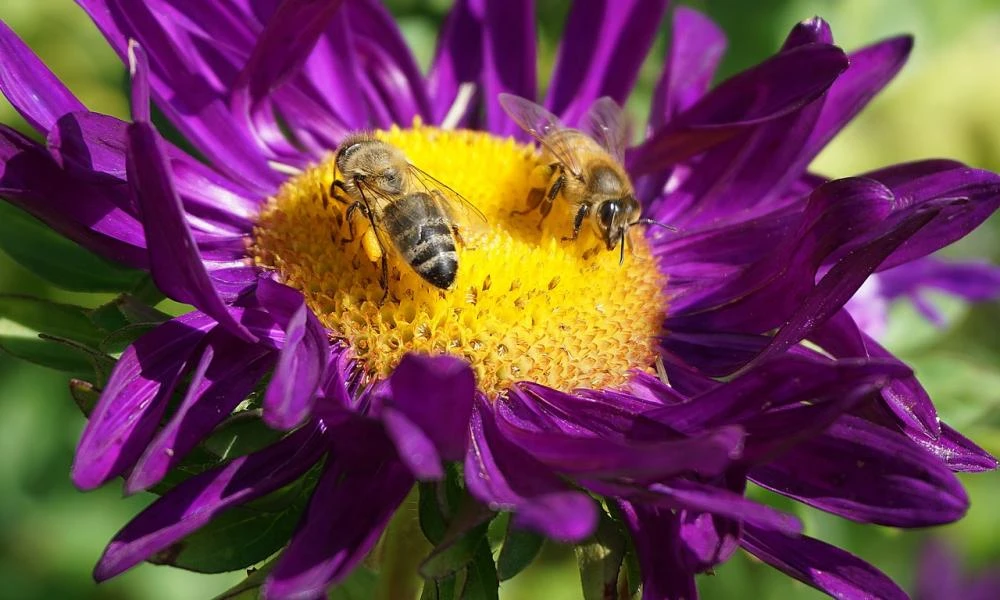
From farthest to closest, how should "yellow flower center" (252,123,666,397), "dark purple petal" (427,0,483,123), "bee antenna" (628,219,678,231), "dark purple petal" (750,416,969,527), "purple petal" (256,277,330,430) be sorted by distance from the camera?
"dark purple petal" (427,0,483,123) → "bee antenna" (628,219,678,231) → "yellow flower center" (252,123,666,397) → "dark purple petal" (750,416,969,527) → "purple petal" (256,277,330,430)

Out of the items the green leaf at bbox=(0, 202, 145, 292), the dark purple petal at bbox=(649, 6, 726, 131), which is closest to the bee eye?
the dark purple petal at bbox=(649, 6, 726, 131)

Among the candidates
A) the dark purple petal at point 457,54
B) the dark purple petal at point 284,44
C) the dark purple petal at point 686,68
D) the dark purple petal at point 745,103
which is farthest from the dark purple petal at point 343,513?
the dark purple petal at point 457,54

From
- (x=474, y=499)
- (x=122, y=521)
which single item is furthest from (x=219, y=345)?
(x=122, y=521)

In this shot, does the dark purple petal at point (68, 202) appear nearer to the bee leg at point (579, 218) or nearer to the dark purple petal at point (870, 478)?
the bee leg at point (579, 218)

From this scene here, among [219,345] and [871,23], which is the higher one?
[871,23]

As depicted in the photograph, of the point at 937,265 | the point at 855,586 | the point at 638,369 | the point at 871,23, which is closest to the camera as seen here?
the point at 855,586

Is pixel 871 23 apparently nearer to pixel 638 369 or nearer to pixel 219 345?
pixel 638 369

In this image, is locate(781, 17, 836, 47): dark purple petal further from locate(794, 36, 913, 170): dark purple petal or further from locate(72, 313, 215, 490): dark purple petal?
locate(72, 313, 215, 490): dark purple petal
